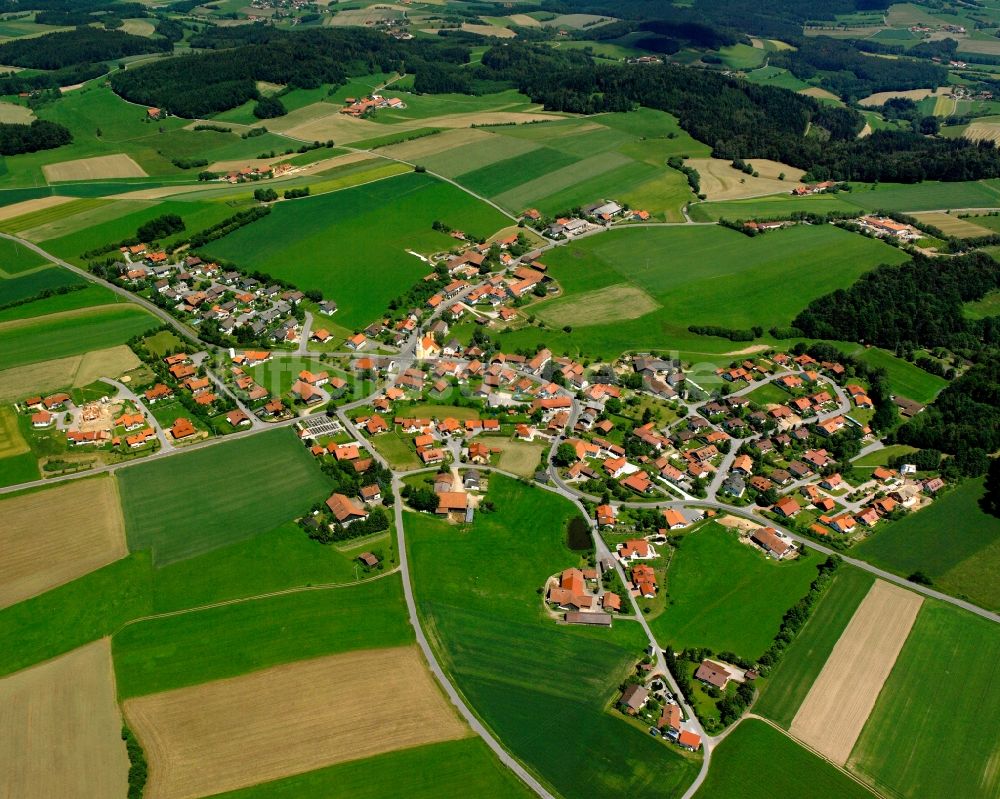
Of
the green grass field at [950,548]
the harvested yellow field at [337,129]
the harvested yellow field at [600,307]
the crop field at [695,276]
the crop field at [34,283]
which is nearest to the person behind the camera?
the green grass field at [950,548]

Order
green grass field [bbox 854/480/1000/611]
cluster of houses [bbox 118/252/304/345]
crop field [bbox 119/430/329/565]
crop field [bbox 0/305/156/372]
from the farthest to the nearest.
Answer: cluster of houses [bbox 118/252/304/345] → crop field [bbox 0/305/156/372] → crop field [bbox 119/430/329/565] → green grass field [bbox 854/480/1000/611]

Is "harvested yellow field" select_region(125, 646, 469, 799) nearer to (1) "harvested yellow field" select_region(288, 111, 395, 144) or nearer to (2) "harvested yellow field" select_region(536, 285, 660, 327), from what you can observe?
(2) "harvested yellow field" select_region(536, 285, 660, 327)

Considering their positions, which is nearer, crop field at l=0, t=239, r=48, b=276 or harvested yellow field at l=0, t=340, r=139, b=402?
harvested yellow field at l=0, t=340, r=139, b=402

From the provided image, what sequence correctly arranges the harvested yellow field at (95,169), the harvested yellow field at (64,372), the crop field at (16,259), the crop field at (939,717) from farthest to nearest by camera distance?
the harvested yellow field at (95,169) < the crop field at (16,259) < the harvested yellow field at (64,372) < the crop field at (939,717)

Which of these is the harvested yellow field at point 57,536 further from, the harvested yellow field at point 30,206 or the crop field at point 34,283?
the harvested yellow field at point 30,206

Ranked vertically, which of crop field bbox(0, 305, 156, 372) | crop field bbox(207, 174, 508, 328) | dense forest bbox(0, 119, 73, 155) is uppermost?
dense forest bbox(0, 119, 73, 155)

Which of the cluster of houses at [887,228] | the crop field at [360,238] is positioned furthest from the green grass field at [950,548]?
the crop field at [360,238]

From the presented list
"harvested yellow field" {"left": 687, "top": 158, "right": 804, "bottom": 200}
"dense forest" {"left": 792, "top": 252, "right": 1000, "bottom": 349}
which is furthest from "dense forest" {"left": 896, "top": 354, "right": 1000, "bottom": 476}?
"harvested yellow field" {"left": 687, "top": 158, "right": 804, "bottom": 200}
